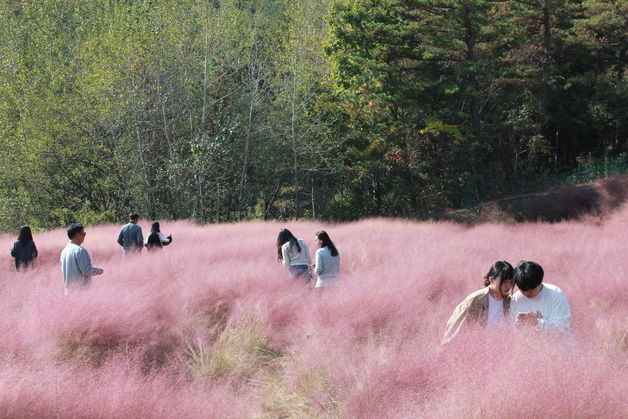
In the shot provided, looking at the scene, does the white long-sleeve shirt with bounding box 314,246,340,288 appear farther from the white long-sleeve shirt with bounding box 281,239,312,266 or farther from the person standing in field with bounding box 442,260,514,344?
the person standing in field with bounding box 442,260,514,344

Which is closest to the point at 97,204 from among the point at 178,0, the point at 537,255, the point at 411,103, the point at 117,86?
the point at 117,86

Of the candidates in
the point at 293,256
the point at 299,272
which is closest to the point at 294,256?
the point at 293,256

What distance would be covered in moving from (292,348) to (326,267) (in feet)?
7.27

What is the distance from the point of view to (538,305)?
15.8ft

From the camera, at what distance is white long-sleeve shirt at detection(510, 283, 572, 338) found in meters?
4.67

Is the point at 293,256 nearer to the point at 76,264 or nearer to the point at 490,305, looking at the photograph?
the point at 76,264

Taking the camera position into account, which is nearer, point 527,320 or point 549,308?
point 527,320

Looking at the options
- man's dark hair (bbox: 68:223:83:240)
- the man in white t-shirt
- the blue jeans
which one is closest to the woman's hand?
the man in white t-shirt

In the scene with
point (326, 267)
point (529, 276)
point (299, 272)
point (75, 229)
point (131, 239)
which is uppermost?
point (75, 229)

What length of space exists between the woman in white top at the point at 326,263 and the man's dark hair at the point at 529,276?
3.84m

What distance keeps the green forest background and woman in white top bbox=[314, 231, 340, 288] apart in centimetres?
1741

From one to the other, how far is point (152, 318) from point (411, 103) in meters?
20.9

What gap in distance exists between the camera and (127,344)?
18.9 feet

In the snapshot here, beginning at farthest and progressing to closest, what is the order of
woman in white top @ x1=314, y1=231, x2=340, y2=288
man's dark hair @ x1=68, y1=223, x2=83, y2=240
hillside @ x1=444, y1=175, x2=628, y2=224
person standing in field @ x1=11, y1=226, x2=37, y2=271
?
1. hillside @ x1=444, y1=175, x2=628, y2=224
2. person standing in field @ x1=11, y1=226, x2=37, y2=271
3. woman in white top @ x1=314, y1=231, x2=340, y2=288
4. man's dark hair @ x1=68, y1=223, x2=83, y2=240
